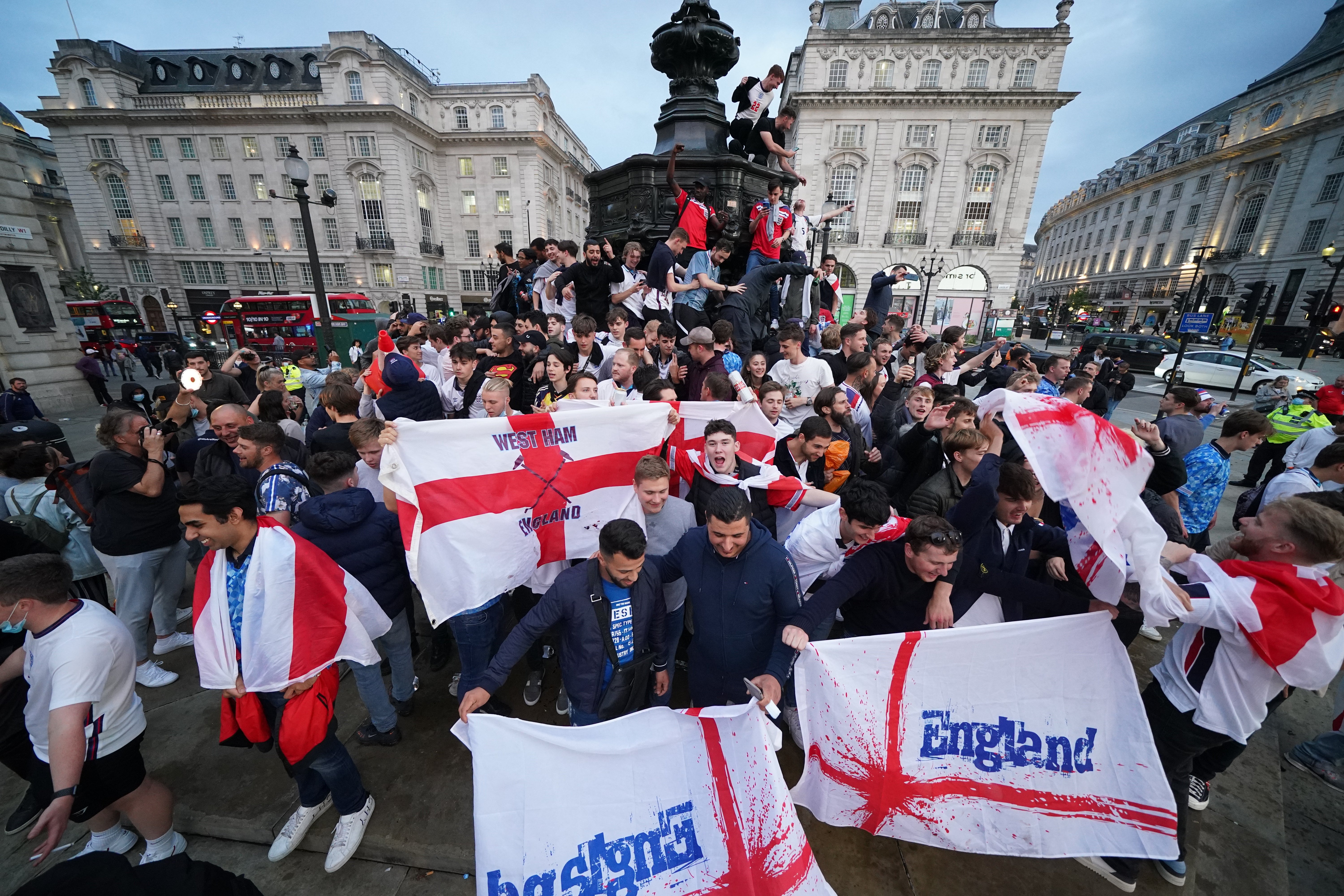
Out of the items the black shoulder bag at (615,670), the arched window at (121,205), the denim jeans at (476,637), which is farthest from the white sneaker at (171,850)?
the arched window at (121,205)

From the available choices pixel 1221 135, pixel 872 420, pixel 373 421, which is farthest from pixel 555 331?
pixel 1221 135

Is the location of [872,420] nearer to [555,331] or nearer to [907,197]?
[555,331]

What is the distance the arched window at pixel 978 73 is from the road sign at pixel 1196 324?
35242 mm

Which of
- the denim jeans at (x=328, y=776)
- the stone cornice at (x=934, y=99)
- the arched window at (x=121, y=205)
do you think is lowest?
the denim jeans at (x=328, y=776)

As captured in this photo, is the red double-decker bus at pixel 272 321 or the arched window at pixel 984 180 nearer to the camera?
the red double-decker bus at pixel 272 321

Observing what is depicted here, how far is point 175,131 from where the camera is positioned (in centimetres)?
4309

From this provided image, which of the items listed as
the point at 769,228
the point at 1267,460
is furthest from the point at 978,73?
the point at 769,228

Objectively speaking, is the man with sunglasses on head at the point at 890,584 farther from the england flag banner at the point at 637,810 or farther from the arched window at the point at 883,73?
the arched window at the point at 883,73

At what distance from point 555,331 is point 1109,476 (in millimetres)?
6509

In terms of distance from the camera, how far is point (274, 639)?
2576 mm

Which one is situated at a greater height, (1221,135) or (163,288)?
(1221,135)

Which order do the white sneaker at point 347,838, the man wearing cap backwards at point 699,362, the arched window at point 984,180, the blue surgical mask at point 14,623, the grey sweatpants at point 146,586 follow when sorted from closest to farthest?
the blue surgical mask at point 14,623 → the white sneaker at point 347,838 → the grey sweatpants at point 146,586 → the man wearing cap backwards at point 699,362 → the arched window at point 984,180

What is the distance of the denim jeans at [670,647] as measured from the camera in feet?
10.9

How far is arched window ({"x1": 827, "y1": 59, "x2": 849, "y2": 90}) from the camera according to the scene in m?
39.4
